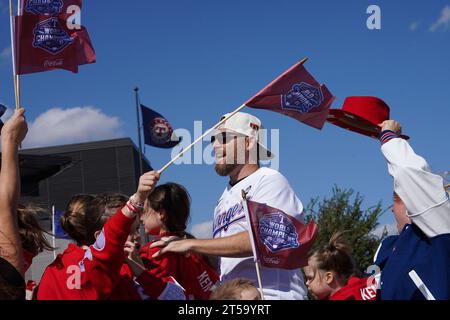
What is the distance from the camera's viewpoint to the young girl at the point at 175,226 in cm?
489

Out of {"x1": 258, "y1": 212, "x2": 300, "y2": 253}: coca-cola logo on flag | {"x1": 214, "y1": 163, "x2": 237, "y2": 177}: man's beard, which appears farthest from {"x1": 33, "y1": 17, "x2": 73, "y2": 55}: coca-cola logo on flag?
{"x1": 258, "y1": 212, "x2": 300, "y2": 253}: coca-cola logo on flag

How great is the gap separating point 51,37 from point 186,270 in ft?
5.90

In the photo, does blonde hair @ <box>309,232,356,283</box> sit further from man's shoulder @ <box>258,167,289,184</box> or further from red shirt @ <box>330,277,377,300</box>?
man's shoulder @ <box>258,167,289,184</box>

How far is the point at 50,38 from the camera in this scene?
4.82 meters

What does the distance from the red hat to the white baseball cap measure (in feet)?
2.41

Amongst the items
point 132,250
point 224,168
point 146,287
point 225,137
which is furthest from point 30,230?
point 225,137

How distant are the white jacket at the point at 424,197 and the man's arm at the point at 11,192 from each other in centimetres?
187

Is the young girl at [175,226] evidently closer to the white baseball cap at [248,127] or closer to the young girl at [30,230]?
the white baseball cap at [248,127]

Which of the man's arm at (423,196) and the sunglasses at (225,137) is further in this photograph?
the sunglasses at (225,137)

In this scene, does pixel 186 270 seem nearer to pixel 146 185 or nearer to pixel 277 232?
pixel 277 232

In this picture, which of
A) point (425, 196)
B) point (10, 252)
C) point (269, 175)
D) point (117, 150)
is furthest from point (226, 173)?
point (117, 150)

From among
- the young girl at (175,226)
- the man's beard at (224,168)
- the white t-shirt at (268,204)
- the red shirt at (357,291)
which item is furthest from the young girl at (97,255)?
the red shirt at (357,291)
